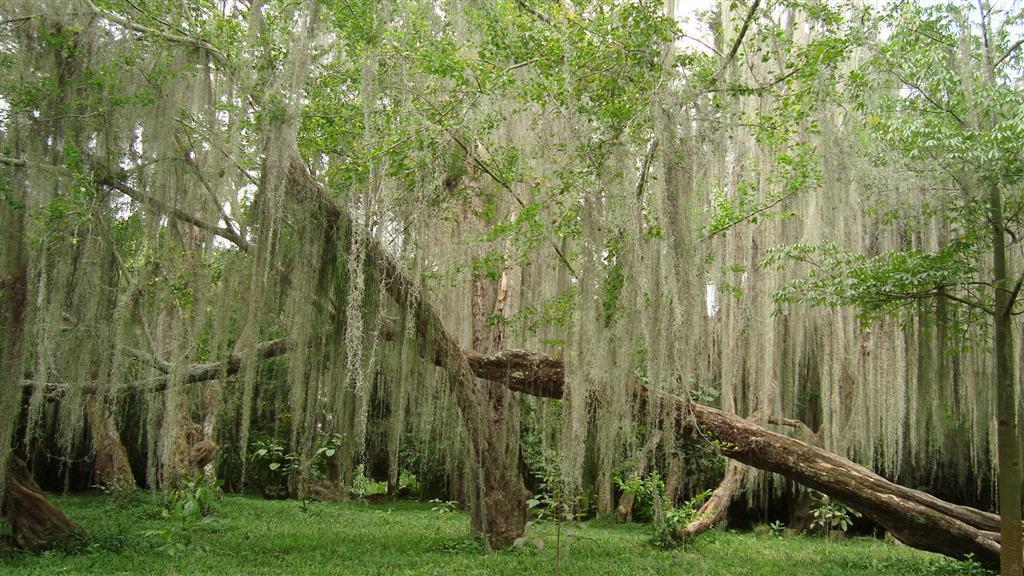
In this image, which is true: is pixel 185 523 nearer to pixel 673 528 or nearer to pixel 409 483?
pixel 673 528

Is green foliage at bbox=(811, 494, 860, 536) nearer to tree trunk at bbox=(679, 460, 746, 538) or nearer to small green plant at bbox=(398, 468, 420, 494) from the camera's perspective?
tree trunk at bbox=(679, 460, 746, 538)

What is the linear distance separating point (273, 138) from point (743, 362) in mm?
7365

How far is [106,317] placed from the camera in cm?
590

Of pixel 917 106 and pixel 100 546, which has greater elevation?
pixel 917 106

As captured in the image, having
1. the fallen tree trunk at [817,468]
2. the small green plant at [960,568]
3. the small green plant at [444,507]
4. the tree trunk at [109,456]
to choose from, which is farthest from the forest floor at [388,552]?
the tree trunk at [109,456]

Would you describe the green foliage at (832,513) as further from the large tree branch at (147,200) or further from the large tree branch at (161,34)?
the large tree branch at (161,34)

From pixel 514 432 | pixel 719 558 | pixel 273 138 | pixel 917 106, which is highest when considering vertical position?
pixel 917 106

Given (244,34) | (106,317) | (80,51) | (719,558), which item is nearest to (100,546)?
(106,317)

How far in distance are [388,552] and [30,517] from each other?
3.20m

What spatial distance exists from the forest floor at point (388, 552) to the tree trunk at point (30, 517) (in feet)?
0.75

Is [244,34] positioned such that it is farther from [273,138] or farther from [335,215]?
[335,215]

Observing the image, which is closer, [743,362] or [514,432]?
[514,432]

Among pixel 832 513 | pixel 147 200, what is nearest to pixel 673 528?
pixel 832 513

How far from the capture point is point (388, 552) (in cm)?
664
